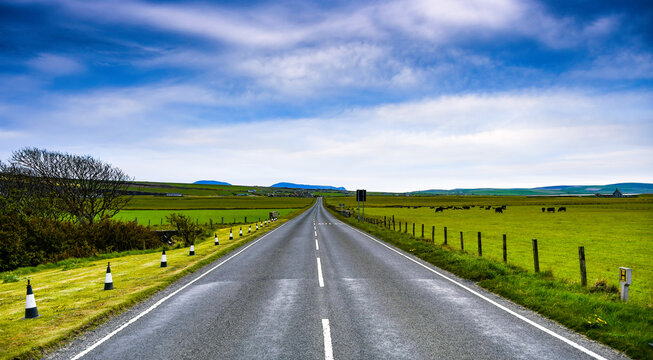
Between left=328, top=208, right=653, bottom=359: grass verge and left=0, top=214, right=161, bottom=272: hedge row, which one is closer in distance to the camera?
left=328, top=208, right=653, bottom=359: grass verge

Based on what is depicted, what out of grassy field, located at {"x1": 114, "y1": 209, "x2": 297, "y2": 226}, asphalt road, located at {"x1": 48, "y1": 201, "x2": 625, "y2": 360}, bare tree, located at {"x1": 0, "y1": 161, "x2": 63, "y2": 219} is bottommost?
grassy field, located at {"x1": 114, "y1": 209, "x2": 297, "y2": 226}

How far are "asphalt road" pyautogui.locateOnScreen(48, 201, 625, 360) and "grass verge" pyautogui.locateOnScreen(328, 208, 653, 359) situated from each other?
0.42 meters

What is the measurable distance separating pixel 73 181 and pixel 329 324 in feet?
126

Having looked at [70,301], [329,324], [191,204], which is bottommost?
[191,204]

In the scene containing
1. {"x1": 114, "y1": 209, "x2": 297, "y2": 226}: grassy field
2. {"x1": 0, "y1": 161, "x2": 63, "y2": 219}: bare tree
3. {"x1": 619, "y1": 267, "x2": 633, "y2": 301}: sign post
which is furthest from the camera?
{"x1": 114, "y1": 209, "x2": 297, "y2": 226}: grassy field

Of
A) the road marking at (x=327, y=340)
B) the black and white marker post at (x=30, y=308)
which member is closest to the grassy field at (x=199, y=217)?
the black and white marker post at (x=30, y=308)

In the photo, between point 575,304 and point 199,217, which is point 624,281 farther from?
point 199,217

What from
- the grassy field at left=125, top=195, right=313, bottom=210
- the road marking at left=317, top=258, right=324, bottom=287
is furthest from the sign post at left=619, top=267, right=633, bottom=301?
the grassy field at left=125, top=195, right=313, bottom=210

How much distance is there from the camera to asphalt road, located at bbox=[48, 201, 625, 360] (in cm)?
582

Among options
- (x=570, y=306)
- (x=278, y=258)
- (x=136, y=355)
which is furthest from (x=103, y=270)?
(x=570, y=306)

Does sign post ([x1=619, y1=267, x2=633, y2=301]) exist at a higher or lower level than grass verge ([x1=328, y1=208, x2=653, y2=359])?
higher

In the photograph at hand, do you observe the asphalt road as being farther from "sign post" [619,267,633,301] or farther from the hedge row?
the hedge row

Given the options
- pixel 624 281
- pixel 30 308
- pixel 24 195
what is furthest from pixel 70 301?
pixel 24 195

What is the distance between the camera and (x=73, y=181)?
3512 cm
